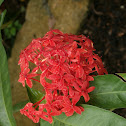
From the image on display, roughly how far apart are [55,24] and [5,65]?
0.99 m

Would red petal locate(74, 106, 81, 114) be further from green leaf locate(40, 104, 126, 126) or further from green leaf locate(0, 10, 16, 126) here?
green leaf locate(0, 10, 16, 126)

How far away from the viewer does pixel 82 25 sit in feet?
6.48

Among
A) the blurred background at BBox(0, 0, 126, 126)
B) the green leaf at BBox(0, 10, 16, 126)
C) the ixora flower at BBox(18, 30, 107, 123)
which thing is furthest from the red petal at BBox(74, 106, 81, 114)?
the blurred background at BBox(0, 0, 126, 126)

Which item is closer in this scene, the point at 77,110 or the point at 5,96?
the point at 77,110

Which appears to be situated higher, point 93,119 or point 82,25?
point 82,25

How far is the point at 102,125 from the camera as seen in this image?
36.9 inches

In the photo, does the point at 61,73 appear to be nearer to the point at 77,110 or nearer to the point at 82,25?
the point at 77,110

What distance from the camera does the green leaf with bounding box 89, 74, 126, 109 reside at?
102cm

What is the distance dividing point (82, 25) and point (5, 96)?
A: 1172mm

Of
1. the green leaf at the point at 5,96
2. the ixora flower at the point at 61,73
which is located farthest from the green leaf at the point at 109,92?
the green leaf at the point at 5,96

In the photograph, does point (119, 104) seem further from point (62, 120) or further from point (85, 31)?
point (85, 31)

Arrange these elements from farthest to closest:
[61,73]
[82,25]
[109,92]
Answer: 1. [82,25]
2. [109,92]
3. [61,73]

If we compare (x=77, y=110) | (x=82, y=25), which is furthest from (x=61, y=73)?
(x=82, y=25)

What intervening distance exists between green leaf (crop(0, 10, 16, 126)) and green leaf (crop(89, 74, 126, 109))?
0.45m
